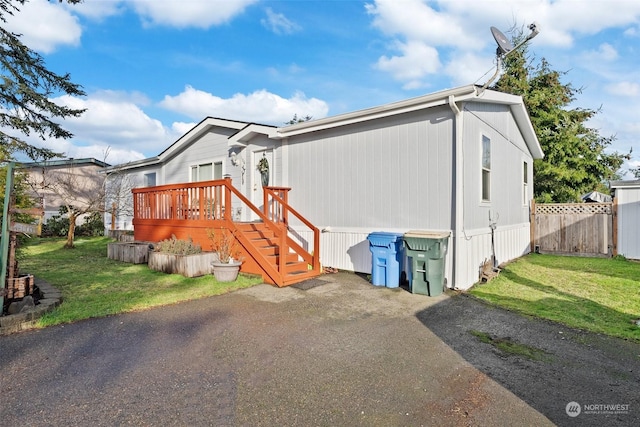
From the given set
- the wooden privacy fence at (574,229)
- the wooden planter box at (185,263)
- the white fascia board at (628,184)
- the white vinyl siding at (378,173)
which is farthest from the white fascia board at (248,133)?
the white fascia board at (628,184)

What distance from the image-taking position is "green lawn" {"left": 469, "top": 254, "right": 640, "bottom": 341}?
4859 mm

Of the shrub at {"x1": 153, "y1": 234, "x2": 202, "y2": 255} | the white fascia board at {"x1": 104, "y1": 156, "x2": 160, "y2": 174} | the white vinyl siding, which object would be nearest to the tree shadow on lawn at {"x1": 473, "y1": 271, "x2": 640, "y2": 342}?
the white vinyl siding

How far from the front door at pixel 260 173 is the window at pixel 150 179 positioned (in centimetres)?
636

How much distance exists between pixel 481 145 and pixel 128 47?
12.5m

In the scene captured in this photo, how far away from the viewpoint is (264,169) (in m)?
9.95

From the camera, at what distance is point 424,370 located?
3334mm

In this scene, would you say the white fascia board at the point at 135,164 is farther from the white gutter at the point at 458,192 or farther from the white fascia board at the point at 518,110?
the white fascia board at the point at 518,110

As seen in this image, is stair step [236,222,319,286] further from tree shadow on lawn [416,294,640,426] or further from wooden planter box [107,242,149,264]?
wooden planter box [107,242,149,264]

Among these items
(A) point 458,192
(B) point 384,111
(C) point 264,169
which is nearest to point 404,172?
(A) point 458,192

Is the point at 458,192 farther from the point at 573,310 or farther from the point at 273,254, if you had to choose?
the point at 273,254

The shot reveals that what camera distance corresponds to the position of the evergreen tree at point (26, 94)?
43.1ft

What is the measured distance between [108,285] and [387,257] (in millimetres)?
5383

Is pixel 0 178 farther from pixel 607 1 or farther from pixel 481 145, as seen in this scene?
pixel 607 1

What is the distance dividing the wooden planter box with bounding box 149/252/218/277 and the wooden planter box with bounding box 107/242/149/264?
1175 millimetres
